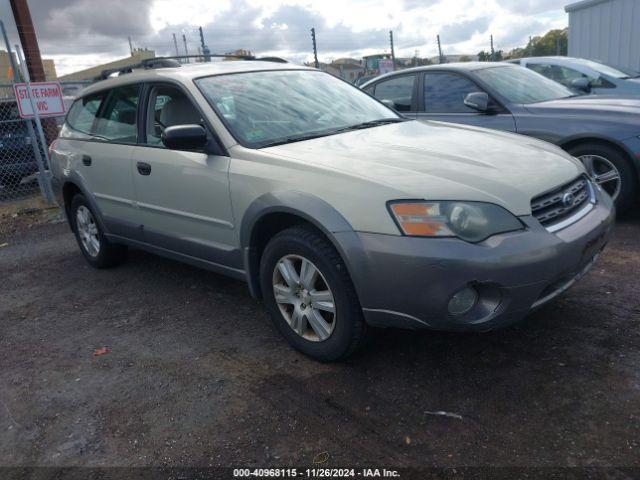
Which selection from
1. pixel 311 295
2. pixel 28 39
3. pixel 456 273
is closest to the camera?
pixel 456 273

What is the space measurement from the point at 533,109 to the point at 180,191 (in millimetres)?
3584

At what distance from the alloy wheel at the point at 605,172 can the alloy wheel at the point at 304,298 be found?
3.24m

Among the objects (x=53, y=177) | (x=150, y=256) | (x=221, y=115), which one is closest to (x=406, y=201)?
(x=221, y=115)

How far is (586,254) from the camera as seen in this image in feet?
9.39

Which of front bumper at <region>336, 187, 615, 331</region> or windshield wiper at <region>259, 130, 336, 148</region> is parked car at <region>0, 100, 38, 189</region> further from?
front bumper at <region>336, 187, 615, 331</region>

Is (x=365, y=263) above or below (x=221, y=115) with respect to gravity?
below

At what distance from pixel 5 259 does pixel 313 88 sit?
417cm

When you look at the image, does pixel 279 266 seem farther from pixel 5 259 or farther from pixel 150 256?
pixel 5 259

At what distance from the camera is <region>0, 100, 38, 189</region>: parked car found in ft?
31.1

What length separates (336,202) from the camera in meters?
2.79

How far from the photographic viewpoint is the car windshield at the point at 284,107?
350 cm

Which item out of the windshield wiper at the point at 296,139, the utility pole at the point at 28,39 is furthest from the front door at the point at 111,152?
the utility pole at the point at 28,39

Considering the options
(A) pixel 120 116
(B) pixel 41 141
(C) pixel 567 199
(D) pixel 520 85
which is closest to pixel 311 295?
(C) pixel 567 199

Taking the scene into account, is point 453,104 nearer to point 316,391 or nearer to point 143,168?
point 143,168
